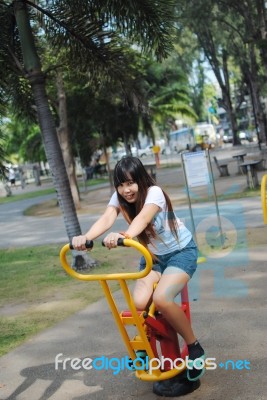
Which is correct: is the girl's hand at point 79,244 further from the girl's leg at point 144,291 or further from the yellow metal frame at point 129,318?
the girl's leg at point 144,291

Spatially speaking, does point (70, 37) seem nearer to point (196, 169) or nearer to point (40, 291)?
point (196, 169)

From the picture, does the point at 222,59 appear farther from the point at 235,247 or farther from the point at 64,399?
the point at 64,399

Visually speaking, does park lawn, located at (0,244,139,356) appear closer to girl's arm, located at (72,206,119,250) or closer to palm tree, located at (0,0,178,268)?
palm tree, located at (0,0,178,268)

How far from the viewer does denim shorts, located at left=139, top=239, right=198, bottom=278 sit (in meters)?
3.43

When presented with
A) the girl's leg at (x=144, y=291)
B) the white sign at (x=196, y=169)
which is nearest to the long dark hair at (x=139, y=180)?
the girl's leg at (x=144, y=291)

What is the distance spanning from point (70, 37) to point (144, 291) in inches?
238

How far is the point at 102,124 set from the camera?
22656mm

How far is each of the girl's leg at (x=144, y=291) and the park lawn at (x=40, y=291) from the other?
186 cm

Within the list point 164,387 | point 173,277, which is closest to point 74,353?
point 164,387

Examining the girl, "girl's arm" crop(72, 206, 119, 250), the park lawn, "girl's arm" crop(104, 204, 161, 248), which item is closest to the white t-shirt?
the girl

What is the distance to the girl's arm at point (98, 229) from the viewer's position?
312cm

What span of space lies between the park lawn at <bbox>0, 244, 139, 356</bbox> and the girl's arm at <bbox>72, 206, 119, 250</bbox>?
1942 millimetres

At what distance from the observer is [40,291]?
7188 millimetres

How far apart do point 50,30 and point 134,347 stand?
6464mm
